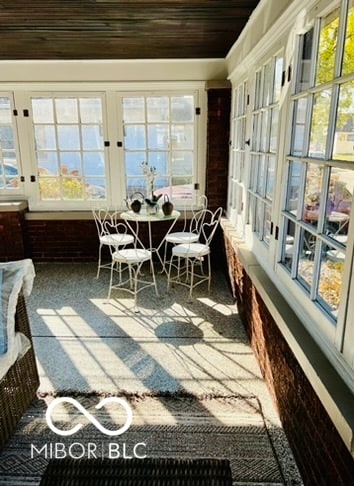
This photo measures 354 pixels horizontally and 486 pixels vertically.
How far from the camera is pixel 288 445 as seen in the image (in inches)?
76.7

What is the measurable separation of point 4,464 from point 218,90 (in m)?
4.11

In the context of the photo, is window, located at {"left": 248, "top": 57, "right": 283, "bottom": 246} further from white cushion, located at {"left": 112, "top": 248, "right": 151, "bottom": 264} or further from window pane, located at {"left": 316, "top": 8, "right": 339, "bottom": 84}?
white cushion, located at {"left": 112, "top": 248, "right": 151, "bottom": 264}

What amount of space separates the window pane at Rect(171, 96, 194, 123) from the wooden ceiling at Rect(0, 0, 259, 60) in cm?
50

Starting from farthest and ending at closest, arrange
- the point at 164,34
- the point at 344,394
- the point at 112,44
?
the point at 112,44
the point at 164,34
the point at 344,394

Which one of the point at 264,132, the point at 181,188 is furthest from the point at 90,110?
the point at 264,132

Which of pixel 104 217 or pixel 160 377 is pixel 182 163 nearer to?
pixel 104 217

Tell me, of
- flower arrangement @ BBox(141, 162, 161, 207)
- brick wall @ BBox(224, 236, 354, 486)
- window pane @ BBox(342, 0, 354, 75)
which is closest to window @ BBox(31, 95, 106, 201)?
flower arrangement @ BBox(141, 162, 161, 207)

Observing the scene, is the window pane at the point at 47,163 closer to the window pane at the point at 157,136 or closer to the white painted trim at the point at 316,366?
the window pane at the point at 157,136

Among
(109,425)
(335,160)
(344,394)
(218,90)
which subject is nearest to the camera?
(344,394)

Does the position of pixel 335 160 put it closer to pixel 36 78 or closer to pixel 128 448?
pixel 128 448

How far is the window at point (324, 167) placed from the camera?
4.76ft

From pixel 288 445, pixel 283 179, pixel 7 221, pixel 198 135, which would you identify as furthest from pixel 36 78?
pixel 288 445

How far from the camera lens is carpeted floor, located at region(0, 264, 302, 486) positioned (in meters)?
1.91

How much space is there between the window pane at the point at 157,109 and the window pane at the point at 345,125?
→ 11.0ft
